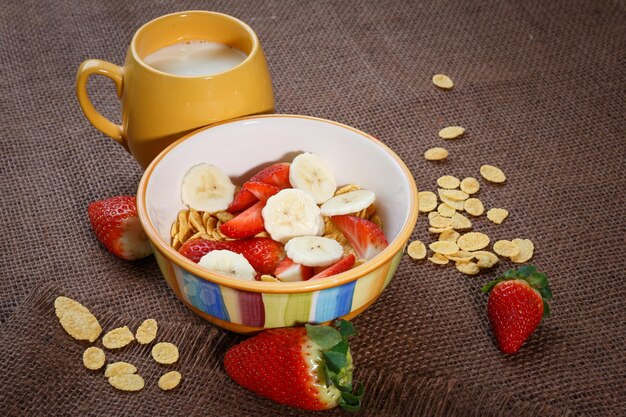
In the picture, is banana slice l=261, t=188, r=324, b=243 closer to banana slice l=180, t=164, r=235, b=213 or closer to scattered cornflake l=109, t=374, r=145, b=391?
banana slice l=180, t=164, r=235, b=213

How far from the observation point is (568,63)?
121cm

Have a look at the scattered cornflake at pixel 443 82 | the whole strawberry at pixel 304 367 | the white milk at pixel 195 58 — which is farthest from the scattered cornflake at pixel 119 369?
the scattered cornflake at pixel 443 82

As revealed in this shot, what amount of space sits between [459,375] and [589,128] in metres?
0.51

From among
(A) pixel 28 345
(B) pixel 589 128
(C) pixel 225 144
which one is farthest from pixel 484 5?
(A) pixel 28 345

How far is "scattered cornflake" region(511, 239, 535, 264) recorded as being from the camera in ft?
2.84

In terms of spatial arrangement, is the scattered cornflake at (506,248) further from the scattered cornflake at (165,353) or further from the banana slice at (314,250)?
the scattered cornflake at (165,353)

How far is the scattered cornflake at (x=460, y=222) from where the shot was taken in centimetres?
91

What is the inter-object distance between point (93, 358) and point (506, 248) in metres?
0.48

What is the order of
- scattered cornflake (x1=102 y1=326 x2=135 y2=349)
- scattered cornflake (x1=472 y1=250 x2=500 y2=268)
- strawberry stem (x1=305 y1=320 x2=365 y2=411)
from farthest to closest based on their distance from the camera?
1. scattered cornflake (x1=472 y1=250 x2=500 y2=268)
2. scattered cornflake (x1=102 y1=326 x2=135 y2=349)
3. strawberry stem (x1=305 y1=320 x2=365 y2=411)

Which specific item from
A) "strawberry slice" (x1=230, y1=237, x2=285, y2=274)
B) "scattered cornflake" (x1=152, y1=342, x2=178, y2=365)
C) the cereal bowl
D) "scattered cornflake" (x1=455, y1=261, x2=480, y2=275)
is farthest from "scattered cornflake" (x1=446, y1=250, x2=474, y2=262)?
"scattered cornflake" (x1=152, y1=342, x2=178, y2=365)

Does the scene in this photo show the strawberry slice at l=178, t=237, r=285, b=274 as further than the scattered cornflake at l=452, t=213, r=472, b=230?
No

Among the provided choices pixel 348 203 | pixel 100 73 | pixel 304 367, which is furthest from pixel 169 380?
pixel 100 73

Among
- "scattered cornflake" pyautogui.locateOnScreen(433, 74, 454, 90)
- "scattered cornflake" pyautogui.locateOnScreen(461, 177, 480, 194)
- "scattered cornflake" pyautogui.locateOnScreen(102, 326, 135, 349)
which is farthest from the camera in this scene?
"scattered cornflake" pyautogui.locateOnScreen(433, 74, 454, 90)

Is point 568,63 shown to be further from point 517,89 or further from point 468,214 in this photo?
point 468,214
